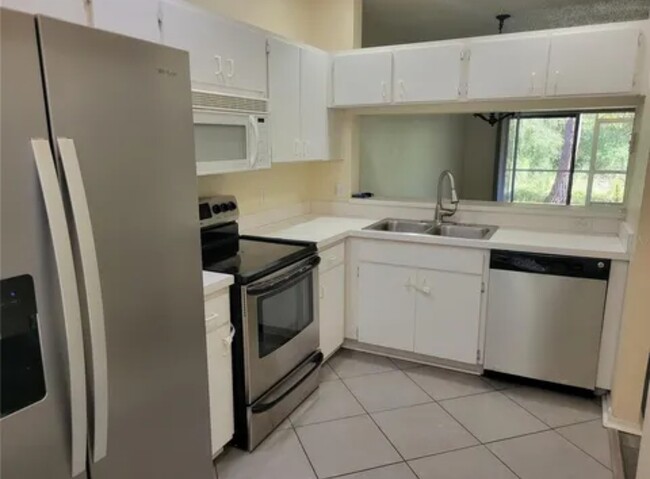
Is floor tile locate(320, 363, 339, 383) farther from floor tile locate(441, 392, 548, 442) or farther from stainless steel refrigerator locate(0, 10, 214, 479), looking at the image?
stainless steel refrigerator locate(0, 10, 214, 479)

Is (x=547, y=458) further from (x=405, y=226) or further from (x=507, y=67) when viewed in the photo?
(x=507, y=67)

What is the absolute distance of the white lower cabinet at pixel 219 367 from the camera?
1.99 m

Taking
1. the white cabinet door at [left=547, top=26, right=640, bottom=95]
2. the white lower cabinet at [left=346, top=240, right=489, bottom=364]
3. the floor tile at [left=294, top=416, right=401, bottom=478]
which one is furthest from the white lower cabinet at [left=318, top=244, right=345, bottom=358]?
the white cabinet door at [left=547, top=26, right=640, bottom=95]

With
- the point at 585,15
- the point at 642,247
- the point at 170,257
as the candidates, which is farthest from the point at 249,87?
the point at 585,15

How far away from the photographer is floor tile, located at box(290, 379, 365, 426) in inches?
100

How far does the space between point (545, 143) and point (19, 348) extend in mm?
4785

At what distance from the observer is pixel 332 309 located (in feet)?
10.1

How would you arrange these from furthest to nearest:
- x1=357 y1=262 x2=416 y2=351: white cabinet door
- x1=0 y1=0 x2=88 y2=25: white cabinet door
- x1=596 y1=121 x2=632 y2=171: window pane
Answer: x1=596 y1=121 x2=632 y2=171: window pane < x1=357 y1=262 x2=416 y2=351: white cabinet door < x1=0 y1=0 x2=88 y2=25: white cabinet door

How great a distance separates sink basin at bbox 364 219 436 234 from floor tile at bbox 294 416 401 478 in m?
1.42

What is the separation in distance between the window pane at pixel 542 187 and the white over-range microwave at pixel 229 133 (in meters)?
2.96

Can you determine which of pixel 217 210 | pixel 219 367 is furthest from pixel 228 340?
pixel 217 210

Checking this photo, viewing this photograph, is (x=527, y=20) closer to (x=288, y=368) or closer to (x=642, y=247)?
(x=642, y=247)

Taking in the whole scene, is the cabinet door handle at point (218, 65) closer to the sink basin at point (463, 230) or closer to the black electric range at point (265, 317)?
the black electric range at point (265, 317)

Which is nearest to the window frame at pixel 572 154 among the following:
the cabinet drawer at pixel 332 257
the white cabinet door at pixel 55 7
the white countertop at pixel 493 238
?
the white countertop at pixel 493 238
